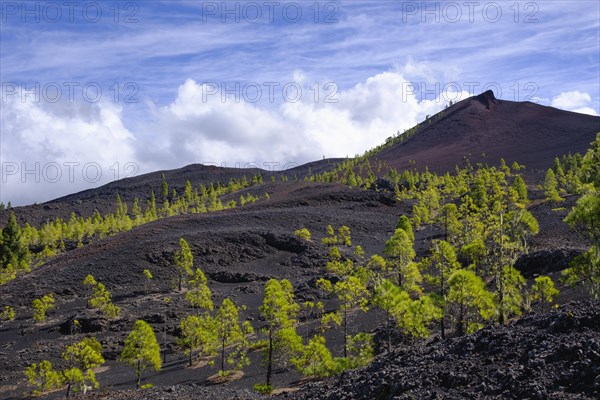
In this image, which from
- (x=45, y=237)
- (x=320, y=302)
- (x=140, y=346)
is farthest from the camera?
(x=45, y=237)

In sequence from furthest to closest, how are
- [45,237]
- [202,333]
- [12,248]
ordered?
[45,237], [12,248], [202,333]

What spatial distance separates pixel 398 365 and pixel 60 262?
83594 mm

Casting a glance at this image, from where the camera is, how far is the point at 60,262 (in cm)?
8969

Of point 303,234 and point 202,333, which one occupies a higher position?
point 303,234

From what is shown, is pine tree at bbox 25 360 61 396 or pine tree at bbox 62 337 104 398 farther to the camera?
pine tree at bbox 25 360 61 396

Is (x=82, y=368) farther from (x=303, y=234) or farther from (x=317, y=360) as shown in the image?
(x=303, y=234)

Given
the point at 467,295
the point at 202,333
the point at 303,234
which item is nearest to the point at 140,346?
the point at 202,333

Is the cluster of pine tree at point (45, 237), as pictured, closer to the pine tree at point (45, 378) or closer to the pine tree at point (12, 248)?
the pine tree at point (12, 248)

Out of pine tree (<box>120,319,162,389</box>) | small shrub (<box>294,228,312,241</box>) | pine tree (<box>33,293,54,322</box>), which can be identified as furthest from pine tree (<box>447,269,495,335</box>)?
small shrub (<box>294,228,312,241</box>)

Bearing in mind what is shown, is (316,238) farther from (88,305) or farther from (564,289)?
(564,289)

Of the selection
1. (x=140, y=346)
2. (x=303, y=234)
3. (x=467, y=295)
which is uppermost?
(x=303, y=234)

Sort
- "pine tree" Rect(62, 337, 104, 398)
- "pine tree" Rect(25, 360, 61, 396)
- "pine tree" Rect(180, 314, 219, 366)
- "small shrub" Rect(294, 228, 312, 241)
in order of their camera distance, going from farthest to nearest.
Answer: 1. "small shrub" Rect(294, 228, 312, 241)
2. "pine tree" Rect(180, 314, 219, 366)
3. "pine tree" Rect(25, 360, 61, 396)
4. "pine tree" Rect(62, 337, 104, 398)

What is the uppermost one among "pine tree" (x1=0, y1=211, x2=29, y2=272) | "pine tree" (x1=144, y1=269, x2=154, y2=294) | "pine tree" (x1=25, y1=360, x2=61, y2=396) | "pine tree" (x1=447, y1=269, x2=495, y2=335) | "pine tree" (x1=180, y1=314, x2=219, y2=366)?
"pine tree" (x1=0, y1=211, x2=29, y2=272)

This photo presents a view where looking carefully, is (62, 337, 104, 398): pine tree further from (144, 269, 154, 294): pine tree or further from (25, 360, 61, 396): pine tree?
(144, 269, 154, 294): pine tree
